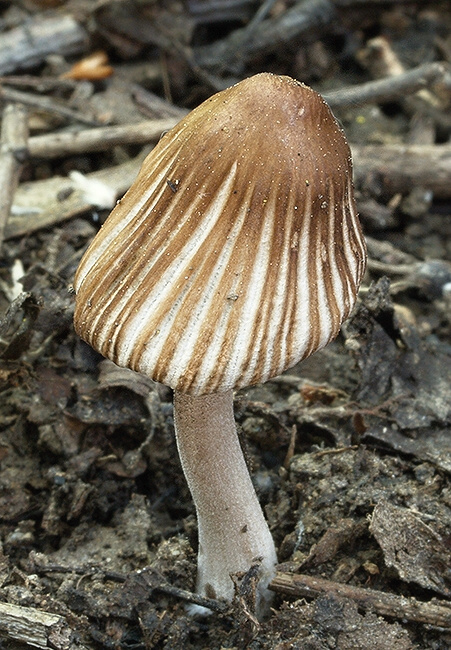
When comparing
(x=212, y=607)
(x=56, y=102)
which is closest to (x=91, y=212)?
(x=56, y=102)

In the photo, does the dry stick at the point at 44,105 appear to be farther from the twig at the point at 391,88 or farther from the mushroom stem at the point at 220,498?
the mushroom stem at the point at 220,498

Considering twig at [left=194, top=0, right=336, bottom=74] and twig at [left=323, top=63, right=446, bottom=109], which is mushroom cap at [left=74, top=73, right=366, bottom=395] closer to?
twig at [left=323, top=63, right=446, bottom=109]

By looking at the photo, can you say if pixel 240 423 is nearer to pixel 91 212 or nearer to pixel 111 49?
pixel 91 212

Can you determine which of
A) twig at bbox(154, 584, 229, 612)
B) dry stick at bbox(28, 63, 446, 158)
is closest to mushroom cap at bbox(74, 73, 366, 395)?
twig at bbox(154, 584, 229, 612)

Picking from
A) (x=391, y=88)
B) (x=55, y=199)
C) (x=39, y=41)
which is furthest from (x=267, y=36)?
(x=55, y=199)

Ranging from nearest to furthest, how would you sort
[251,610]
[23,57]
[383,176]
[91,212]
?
[251,610]
[91,212]
[383,176]
[23,57]

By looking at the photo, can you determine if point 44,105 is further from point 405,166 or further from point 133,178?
point 405,166
